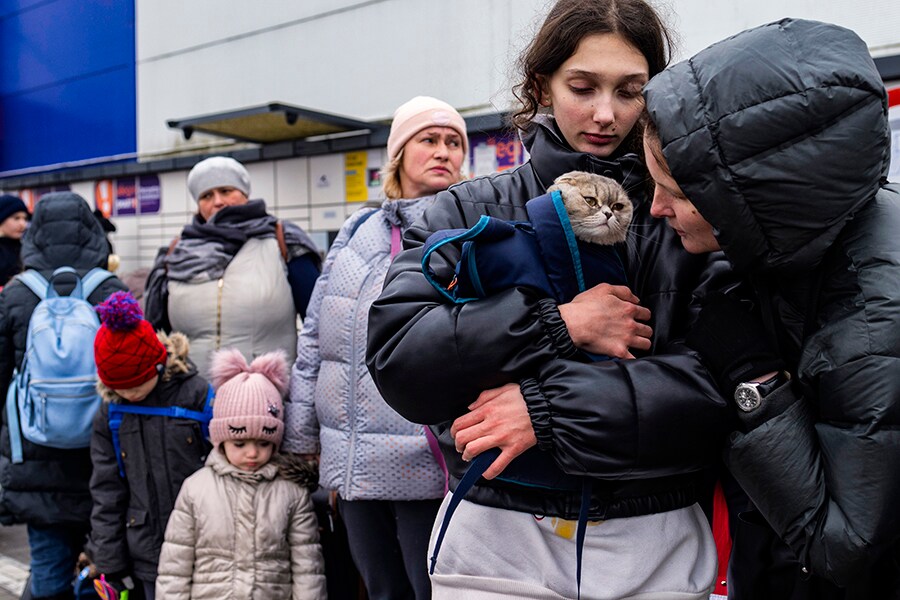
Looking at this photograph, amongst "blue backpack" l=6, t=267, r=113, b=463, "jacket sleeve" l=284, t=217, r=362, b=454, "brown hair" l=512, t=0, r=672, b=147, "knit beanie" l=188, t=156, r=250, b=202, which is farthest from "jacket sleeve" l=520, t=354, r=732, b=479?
"knit beanie" l=188, t=156, r=250, b=202

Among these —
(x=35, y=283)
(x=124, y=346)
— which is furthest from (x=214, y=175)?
(x=124, y=346)

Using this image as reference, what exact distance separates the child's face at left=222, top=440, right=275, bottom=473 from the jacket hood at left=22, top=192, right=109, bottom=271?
1.53 m

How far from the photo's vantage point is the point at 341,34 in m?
7.36

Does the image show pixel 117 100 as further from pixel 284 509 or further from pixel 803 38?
pixel 803 38

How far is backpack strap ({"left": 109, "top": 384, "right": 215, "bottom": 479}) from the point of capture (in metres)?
3.37

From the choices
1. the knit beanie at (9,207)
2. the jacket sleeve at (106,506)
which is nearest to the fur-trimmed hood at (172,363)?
the jacket sleeve at (106,506)

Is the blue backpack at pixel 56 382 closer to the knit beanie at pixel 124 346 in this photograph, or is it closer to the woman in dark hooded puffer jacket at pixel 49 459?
the woman in dark hooded puffer jacket at pixel 49 459

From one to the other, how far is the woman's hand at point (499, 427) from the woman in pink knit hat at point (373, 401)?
47.8 inches

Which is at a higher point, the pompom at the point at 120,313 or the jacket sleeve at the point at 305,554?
the pompom at the point at 120,313

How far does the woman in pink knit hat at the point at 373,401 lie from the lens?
266 centimetres

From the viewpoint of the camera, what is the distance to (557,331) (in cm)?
145

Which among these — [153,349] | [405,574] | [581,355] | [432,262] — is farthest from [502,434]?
[153,349]

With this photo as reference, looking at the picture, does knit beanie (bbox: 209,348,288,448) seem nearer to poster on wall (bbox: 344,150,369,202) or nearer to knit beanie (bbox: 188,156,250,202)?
knit beanie (bbox: 188,156,250,202)

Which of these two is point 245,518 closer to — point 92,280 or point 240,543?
point 240,543
